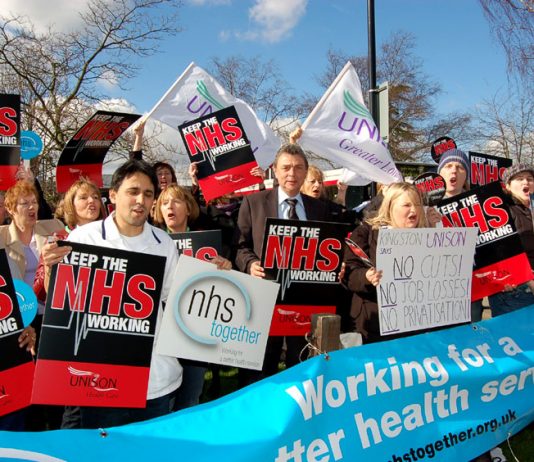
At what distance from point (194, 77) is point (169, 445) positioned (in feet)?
14.2

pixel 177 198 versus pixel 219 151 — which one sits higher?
pixel 219 151

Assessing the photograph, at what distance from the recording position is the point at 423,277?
3.62 meters

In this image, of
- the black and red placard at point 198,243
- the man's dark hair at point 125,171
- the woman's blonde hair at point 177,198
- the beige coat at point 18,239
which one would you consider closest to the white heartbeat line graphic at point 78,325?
the man's dark hair at point 125,171

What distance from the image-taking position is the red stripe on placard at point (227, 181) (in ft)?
16.6

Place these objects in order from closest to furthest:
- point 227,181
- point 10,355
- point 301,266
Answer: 1. point 10,355
2. point 301,266
3. point 227,181

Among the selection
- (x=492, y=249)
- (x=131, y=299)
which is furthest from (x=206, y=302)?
(x=492, y=249)

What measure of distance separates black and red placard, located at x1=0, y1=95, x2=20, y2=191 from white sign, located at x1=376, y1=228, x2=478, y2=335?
11.7 ft

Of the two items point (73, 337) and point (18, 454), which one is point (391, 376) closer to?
point (73, 337)

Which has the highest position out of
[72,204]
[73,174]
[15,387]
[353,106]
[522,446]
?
[353,106]

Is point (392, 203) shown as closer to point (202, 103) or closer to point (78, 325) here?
point (78, 325)

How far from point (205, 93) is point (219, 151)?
3.32 ft

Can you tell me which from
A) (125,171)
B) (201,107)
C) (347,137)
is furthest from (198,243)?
(201,107)

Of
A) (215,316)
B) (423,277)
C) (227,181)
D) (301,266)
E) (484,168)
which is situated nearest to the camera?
(215,316)

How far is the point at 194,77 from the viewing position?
5.75m
